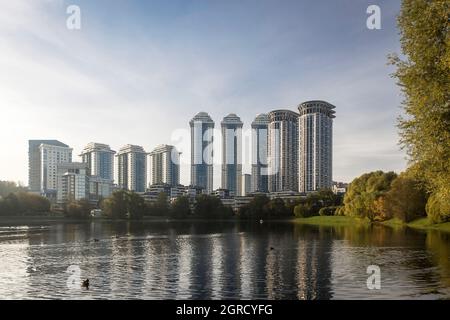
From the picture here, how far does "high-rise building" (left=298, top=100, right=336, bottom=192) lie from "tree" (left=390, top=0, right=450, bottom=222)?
16.4 metres

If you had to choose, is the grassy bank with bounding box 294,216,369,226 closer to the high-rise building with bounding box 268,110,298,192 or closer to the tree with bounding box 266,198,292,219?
the tree with bounding box 266,198,292,219

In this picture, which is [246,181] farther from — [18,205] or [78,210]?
[18,205]

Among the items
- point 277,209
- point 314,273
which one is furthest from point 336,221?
point 314,273

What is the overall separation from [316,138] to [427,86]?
33.3 metres

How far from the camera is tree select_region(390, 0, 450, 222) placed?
99.1 ft

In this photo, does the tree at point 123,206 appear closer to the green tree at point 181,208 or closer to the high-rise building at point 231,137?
the green tree at point 181,208

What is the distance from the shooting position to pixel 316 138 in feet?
210

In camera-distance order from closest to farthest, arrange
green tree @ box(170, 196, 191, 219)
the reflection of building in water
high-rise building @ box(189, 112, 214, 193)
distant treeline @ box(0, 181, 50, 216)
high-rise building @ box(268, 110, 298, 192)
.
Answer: the reflection of building in water → high-rise building @ box(268, 110, 298, 192) → high-rise building @ box(189, 112, 214, 193) → distant treeline @ box(0, 181, 50, 216) → green tree @ box(170, 196, 191, 219)

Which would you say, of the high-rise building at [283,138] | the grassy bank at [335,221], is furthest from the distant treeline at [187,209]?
the high-rise building at [283,138]

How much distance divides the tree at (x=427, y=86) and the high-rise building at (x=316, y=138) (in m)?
16.4

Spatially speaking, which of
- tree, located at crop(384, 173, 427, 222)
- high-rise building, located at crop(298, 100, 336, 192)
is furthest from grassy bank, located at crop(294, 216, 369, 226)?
high-rise building, located at crop(298, 100, 336, 192)

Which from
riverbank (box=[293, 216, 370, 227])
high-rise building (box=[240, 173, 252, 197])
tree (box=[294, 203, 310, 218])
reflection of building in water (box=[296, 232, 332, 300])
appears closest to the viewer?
reflection of building in water (box=[296, 232, 332, 300])

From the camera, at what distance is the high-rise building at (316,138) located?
5628 centimetres

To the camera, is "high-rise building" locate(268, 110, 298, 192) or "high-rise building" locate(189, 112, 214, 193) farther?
"high-rise building" locate(189, 112, 214, 193)
